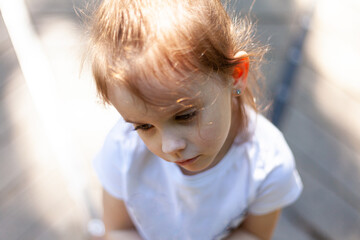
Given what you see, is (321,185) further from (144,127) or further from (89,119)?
(144,127)

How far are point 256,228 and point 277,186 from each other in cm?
14

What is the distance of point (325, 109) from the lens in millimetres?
1733

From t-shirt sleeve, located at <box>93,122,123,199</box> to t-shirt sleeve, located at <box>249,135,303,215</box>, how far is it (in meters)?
0.29

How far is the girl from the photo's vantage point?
2.17 ft

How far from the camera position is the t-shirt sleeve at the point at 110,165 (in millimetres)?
955

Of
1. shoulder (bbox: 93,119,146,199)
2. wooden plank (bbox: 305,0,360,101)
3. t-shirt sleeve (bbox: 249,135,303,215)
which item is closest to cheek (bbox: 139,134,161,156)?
shoulder (bbox: 93,119,146,199)

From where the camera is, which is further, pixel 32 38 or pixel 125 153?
pixel 32 38

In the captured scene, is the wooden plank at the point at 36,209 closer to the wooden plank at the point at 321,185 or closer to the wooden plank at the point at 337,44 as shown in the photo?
the wooden plank at the point at 321,185

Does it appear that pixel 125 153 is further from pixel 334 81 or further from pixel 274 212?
pixel 334 81

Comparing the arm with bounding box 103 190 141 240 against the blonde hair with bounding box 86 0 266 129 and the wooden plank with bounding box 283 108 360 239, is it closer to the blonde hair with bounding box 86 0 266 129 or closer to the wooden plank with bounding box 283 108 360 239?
the blonde hair with bounding box 86 0 266 129

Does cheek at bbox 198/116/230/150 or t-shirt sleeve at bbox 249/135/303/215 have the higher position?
cheek at bbox 198/116/230/150

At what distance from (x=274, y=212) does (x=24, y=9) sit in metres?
1.28

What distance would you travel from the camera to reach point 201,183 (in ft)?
3.05

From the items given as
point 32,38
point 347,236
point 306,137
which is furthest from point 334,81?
point 32,38
